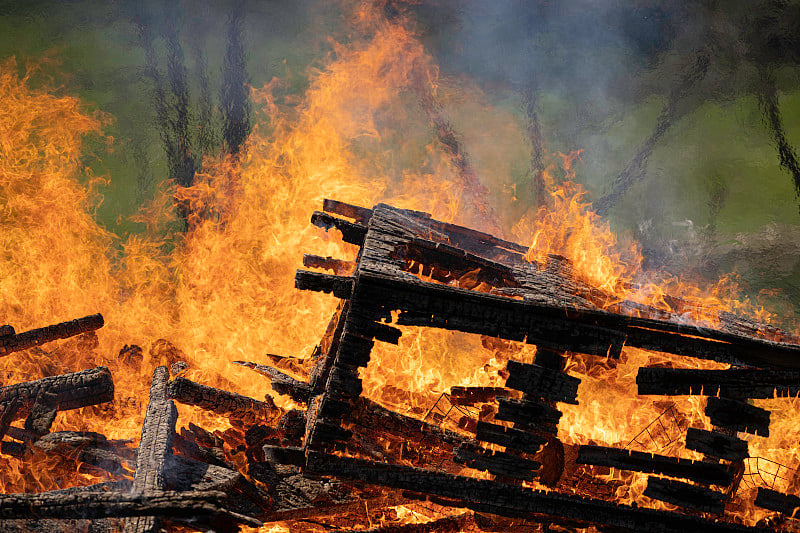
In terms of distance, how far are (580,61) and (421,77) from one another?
13.8 feet

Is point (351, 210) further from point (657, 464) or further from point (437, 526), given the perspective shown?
point (657, 464)

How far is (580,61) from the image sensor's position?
12141mm

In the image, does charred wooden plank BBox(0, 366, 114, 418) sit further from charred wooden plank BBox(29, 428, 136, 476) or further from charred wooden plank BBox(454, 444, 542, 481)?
charred wooden plank BBox(454, 444, 542, 481)

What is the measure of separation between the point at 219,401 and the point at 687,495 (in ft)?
18.2

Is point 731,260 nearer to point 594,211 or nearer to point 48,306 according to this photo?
point 594,211

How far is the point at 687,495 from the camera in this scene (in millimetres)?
4875

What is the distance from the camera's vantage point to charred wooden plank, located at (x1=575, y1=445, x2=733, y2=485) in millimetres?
4914

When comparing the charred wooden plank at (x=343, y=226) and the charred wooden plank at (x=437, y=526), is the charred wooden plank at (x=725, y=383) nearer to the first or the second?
the charred wooden plank at (x=437, y=526)

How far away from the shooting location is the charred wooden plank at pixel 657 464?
491 centimetres

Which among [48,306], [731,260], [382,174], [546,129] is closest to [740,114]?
[731,260]

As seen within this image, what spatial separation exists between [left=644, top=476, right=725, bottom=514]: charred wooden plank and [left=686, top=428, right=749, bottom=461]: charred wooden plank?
0.39 meters

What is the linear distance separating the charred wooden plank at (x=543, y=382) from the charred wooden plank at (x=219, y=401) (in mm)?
3383

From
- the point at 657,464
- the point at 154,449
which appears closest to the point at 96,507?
the point at 154,449

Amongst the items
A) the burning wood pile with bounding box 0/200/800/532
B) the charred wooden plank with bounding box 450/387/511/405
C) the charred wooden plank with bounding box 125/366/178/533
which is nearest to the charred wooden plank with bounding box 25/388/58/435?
the burning wood pile with bounding box 0/200/800/532
